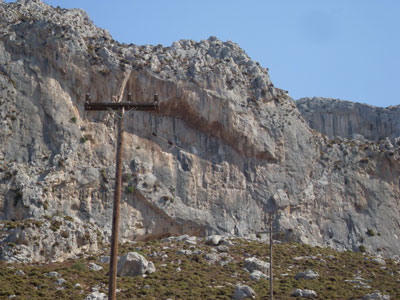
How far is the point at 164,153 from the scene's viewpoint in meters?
60.9

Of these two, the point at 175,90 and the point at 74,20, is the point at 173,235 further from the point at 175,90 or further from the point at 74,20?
the point at 74,20

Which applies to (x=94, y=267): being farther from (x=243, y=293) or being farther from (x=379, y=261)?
(x=379, y=261)

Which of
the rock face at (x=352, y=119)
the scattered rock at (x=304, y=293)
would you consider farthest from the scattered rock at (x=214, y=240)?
the rock face at (x=352, y=119)

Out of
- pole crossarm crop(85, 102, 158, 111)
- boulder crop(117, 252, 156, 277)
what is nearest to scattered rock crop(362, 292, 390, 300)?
boulder crop(117, 252, 156, 277)

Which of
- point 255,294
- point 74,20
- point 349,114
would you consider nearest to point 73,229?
point 255,294

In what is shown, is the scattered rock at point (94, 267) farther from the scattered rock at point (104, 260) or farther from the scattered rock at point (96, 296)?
the scattered rock at point (96, 296)

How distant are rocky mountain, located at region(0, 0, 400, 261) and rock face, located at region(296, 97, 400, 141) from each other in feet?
55.3

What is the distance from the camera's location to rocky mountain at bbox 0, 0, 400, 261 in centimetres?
5253

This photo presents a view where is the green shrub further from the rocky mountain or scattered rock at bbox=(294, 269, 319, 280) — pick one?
scattered rock at bbox=(294, 269, 319, 280)

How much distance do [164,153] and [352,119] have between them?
140ft

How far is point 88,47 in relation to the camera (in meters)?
60.5

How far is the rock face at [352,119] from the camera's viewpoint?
90062mm

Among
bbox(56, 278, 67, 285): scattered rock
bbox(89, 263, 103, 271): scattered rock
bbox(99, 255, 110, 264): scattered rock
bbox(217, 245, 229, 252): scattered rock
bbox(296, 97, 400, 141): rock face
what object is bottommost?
bbox(56, 278, 67, 285): scattered rock

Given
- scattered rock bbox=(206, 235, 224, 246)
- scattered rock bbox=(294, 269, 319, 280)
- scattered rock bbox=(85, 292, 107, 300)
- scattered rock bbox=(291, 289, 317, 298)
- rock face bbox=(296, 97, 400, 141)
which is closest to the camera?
scattered rock bbox=(85, 292, 107, 300)
